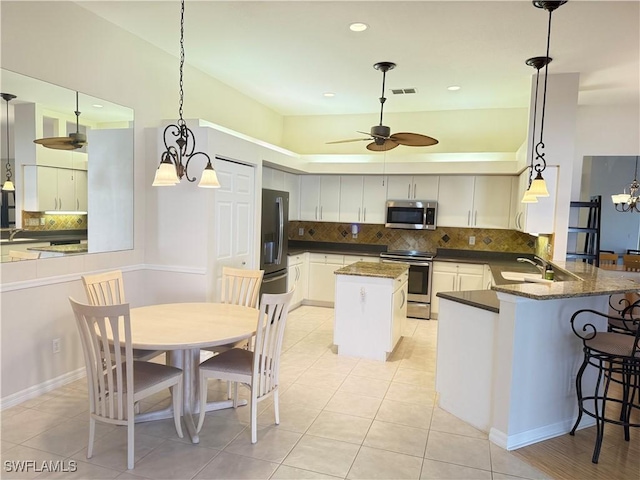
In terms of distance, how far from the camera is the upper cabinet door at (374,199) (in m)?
6.45

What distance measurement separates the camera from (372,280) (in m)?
4.21

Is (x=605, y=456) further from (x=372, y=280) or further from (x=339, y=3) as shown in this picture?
(x=339, y=3)

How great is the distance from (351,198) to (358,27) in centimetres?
337

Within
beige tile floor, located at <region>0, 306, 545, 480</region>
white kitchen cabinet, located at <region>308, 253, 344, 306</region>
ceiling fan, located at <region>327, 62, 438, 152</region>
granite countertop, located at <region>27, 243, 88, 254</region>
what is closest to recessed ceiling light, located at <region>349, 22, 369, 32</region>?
ceiling fan, located at <region>327, 62, 438, 152</region>

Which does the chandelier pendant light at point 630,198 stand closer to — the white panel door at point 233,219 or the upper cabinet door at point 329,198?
the upper cabinet door at point 329,198

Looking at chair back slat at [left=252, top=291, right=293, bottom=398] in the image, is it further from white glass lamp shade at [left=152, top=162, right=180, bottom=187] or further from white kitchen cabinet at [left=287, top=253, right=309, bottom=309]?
white kitchen cabinet at [left=287, top=253, right=309, bottom=309]

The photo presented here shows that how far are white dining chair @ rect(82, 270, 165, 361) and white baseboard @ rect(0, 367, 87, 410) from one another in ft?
2.52

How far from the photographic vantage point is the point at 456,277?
5859 millimetres

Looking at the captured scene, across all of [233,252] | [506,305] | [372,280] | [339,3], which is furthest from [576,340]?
[233,252]

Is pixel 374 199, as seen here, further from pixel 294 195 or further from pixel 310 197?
pixel 294 195

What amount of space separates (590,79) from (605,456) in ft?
11.6

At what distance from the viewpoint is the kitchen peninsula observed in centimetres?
268

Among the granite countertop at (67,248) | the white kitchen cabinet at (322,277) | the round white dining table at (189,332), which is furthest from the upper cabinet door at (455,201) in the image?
the granite countertop at (67,248)

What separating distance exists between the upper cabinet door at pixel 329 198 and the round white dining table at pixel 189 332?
11.7 feet
